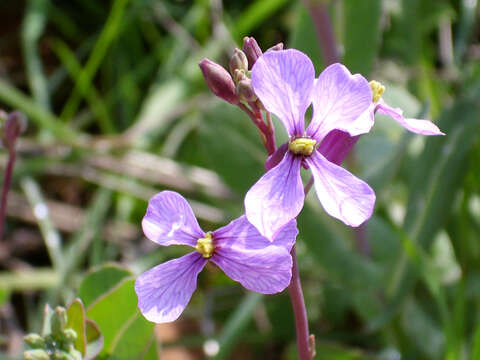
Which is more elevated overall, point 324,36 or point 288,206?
point 324,36

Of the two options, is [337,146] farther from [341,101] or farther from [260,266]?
[260,266]

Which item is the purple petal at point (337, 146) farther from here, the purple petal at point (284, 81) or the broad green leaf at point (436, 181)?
the broad green leaf at point (436, 181)

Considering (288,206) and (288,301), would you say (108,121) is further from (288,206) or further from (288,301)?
(288,206)

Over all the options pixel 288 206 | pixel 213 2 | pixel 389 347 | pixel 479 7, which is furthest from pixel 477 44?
pixel 288 206

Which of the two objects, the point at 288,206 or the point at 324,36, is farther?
the point at 324,36

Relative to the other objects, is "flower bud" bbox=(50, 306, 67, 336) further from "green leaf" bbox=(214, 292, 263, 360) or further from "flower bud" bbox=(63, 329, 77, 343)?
"green leaf" bbox=(214, 292, 263, 360)

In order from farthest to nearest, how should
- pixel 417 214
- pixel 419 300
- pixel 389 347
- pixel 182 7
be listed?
pixel 182 7 < pixel 419 300 < pixel 389 347 < pixel 417 214

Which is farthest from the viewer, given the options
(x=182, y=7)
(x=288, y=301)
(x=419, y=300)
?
(x=182, y=7)
